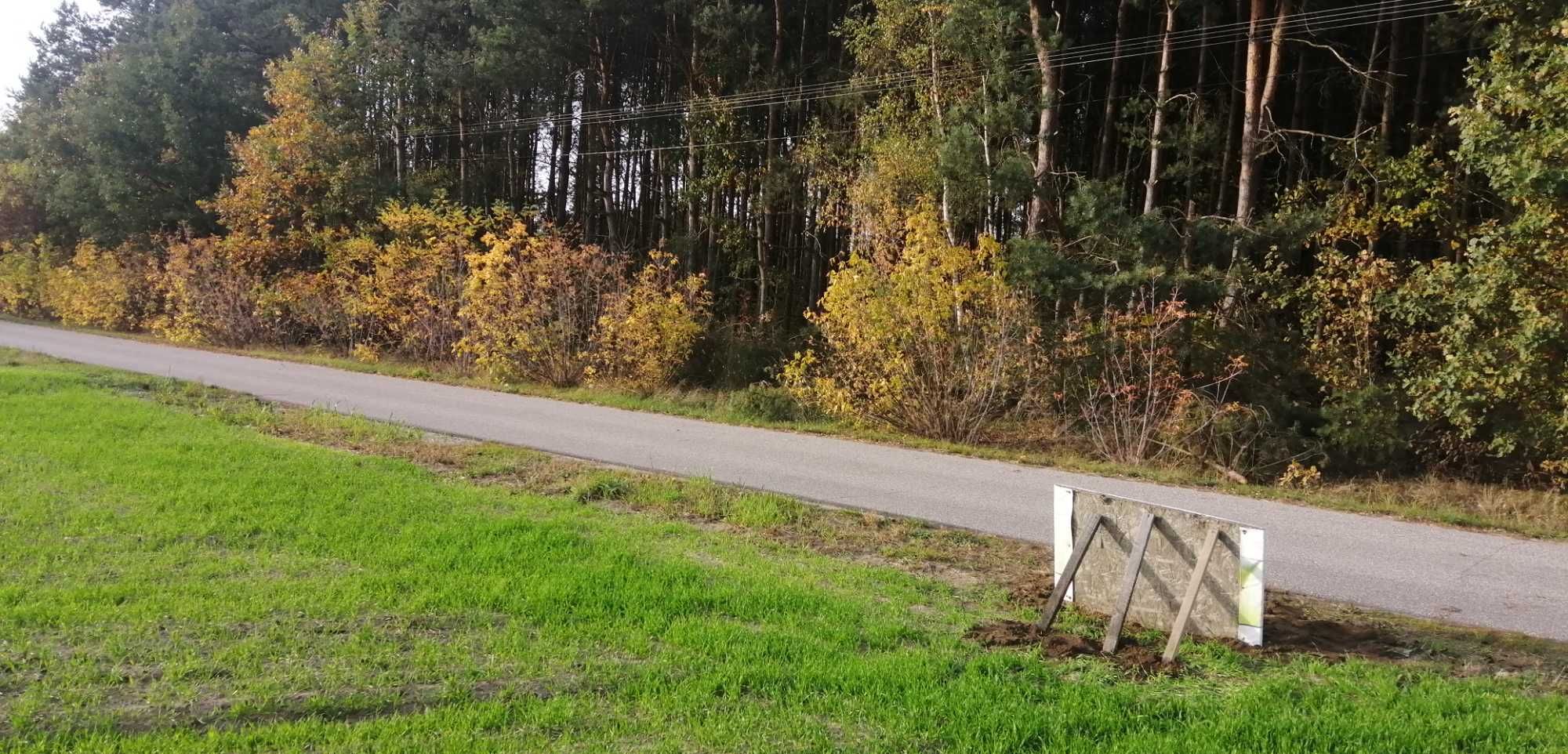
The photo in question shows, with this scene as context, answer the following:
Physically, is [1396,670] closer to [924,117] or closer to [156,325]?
[924,117]

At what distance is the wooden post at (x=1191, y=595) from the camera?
498 centimetres

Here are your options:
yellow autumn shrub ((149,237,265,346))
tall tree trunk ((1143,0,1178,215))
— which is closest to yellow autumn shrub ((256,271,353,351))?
yellow autumn shrub ((149,237,265,346))

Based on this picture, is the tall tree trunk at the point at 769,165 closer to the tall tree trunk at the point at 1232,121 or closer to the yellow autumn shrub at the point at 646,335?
the yellow autumn shrub at the point at 646,335

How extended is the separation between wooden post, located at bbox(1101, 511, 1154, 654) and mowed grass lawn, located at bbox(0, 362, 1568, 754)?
248 millimetres

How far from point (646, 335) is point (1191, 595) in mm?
15067

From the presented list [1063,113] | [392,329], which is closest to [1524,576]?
[1063,113]

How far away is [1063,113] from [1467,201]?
8.75 m

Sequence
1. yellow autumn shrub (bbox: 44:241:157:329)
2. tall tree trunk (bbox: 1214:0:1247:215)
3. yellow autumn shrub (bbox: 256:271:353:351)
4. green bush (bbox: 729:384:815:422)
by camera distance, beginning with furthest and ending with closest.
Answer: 1. yellow autumn shrub (bbox: 44:241:157:329)
2. yellow autumn shrub (bbox: 256:271:353:351)
3. tall tree trunk (bbox: 1214:0:1247:215)
4. green bush (bbox: 729:384:815:422)

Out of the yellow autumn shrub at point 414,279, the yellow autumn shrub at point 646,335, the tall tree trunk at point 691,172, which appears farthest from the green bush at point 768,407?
the tall tree trunk at point 691,172

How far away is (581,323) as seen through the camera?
2064 cm

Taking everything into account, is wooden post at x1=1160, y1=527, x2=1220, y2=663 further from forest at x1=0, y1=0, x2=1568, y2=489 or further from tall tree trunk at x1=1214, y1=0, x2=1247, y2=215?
tall tree trunk at x1=1214, y1=0, x2=1247, y2=215

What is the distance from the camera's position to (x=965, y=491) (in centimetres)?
1023

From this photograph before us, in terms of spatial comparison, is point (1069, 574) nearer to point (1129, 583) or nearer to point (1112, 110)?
point (1129, 583)

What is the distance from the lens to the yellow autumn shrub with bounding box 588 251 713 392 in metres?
19.3
